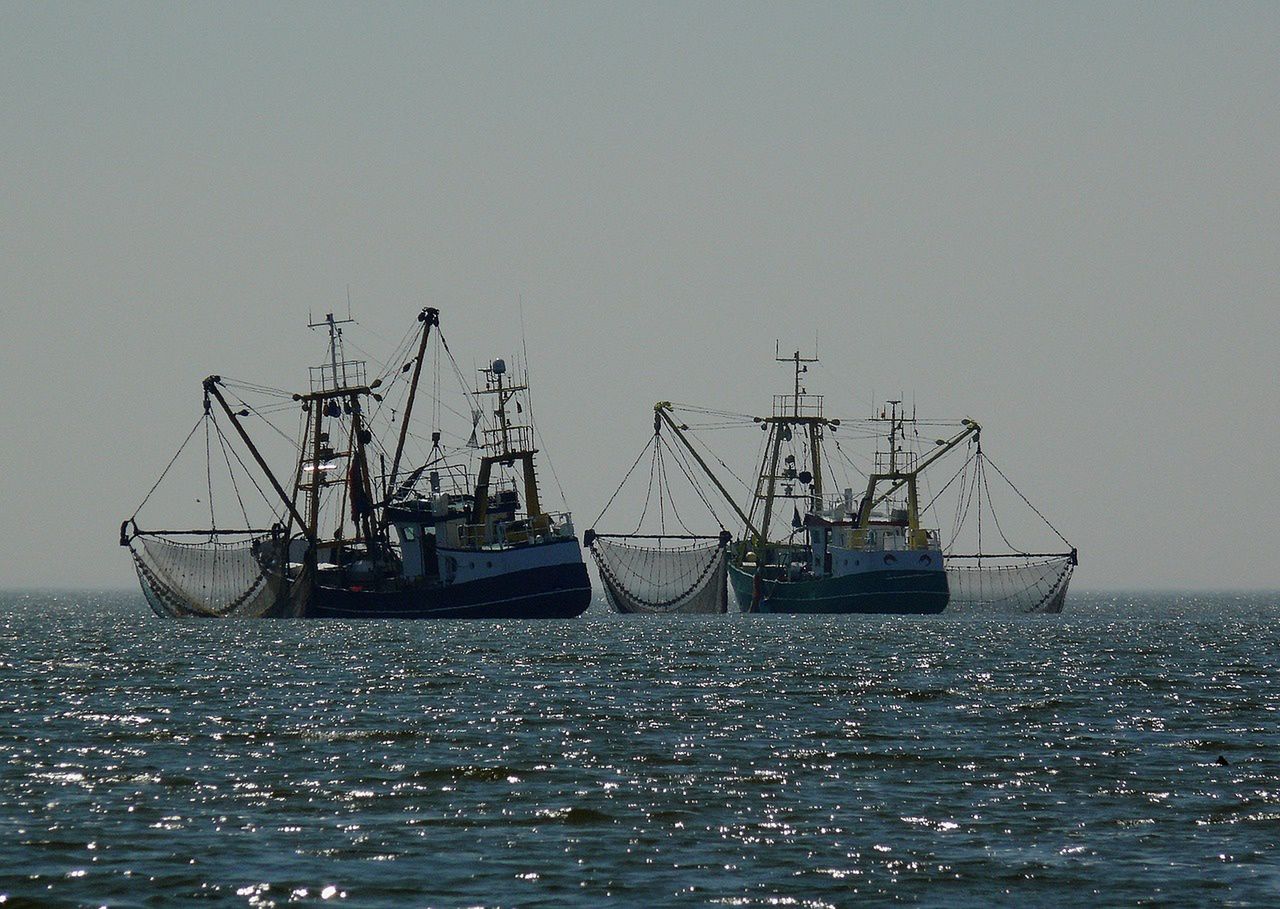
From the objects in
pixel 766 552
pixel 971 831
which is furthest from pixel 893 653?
pixel 766 552

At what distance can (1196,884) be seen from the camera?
23.8 metres

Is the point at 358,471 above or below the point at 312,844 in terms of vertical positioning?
above

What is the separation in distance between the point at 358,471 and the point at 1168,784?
3255 inches

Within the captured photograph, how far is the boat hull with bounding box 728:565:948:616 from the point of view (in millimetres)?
136250

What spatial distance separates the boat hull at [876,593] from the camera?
136m

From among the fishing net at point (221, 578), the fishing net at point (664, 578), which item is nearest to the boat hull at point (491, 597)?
the fishing net at point (221, 578)

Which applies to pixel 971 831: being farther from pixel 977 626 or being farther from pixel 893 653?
pixel 977 626

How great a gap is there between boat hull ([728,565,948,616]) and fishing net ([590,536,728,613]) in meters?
7.44

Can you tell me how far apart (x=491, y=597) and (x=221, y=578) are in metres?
20.1

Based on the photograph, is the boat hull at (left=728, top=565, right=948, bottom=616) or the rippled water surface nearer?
the rippled water surface

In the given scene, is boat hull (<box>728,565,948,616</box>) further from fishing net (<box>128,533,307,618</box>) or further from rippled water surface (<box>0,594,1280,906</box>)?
rippled water surface (<box>0,594,1280,906</box>)

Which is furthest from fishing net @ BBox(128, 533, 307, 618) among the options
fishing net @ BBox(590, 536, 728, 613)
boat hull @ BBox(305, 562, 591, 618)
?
fishing net @ BBox(590, 536, 728, 613)

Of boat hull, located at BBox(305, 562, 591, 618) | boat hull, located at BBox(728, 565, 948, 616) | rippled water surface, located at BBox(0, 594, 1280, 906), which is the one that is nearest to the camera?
rippled water surface, located at BBox(0, 594, 1280, 906)

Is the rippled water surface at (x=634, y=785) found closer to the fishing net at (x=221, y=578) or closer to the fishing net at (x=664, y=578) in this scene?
the fishing net at (x=221, y=578)
